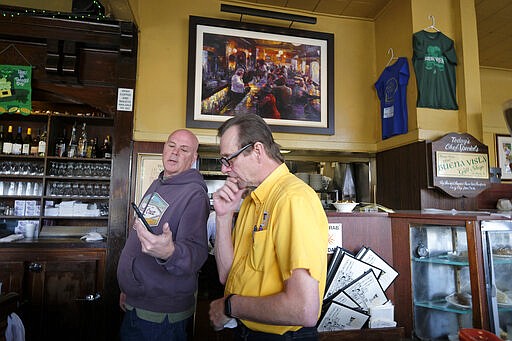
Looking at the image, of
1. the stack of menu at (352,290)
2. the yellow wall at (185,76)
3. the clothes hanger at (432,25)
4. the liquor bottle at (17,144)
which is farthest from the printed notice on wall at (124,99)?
the clothes hanger at (432,25)

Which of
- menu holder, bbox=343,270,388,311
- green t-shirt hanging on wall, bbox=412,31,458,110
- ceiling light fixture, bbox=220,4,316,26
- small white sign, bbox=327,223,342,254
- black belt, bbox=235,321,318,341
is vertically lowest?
menu holder, bbox=343,270,388,311

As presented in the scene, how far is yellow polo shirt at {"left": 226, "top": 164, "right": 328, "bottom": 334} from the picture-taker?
96 centimetres

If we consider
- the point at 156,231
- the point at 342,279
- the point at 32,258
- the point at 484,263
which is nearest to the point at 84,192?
the point at 32,258

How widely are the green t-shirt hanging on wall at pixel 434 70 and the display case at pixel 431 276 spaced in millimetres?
1480

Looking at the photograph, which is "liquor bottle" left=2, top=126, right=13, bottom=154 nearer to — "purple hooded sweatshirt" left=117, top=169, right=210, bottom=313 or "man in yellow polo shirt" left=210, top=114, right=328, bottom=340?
"purple hooded sweatshirt" left=117, top=169, right=210, bottom=313

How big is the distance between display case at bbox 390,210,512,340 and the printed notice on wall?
2.68m

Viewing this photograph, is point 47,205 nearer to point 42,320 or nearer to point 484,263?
point 42,320

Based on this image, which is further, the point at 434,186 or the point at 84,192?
the point at 84,192

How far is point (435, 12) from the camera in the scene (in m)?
3.43

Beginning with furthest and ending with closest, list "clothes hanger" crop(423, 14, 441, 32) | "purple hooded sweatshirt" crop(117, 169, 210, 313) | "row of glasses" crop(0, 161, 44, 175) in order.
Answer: "row of glasses" crop(0, 161, 44, 175)
"clothes hanger" crop(423, 14, 441, 32)
"purple hooded sweatshirt" crop(117, 169, 210, 313)

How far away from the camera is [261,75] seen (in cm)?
362

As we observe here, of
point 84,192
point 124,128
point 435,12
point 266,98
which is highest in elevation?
point 435,12

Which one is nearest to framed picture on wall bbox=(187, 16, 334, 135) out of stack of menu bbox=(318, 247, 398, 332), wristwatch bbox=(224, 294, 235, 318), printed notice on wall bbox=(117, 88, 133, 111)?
printed notice on wall bbox=(117, 88, 133, 111)

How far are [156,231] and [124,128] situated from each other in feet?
6.73
